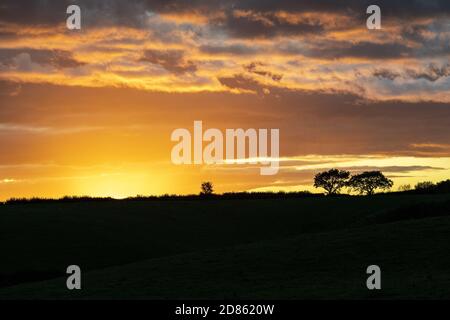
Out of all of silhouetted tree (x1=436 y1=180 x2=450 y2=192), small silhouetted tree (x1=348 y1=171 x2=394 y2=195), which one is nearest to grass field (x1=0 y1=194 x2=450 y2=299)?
silhouetted tree (x1=436 y1=180 x2=450 y2=192)

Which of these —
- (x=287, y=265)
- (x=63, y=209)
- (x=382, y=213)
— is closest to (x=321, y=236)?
(x=287, y=265)

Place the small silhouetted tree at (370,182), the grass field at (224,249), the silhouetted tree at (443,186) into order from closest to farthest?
the grass field at (224,249) < the silhouetted tree at (443,186) < the small silhouetted tree at (370,182)

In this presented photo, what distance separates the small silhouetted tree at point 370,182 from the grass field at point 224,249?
72.8m

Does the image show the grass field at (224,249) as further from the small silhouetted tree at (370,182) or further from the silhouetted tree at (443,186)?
the small silhouetted tree at (370,182)

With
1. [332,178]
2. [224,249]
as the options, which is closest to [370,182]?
[332,178]

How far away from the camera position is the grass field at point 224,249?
44.4m

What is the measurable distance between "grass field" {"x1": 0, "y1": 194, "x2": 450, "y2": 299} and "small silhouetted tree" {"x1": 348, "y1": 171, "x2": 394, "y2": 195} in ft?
239

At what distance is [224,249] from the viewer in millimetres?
61125

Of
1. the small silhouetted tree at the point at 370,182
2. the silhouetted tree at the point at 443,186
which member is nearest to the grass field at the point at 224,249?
the silhouetted tree at the point at 443,186

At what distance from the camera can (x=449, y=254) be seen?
172ft
